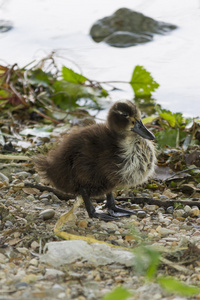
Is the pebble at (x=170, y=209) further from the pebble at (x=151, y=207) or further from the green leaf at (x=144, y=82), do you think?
the green leaf at (x=144, y=82)

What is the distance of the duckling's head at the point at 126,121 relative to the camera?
4.10 m

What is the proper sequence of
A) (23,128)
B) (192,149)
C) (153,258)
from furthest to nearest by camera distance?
(23,128) < (192,149) < (153,258)

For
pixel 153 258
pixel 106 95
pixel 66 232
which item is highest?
pixel 153 258

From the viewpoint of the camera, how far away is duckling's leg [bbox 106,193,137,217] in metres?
4.16

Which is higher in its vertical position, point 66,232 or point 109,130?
point 109,130

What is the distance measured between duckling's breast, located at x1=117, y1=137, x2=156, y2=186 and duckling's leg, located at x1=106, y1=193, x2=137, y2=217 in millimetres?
245

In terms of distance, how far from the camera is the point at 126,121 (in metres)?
4.09

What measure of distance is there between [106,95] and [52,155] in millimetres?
3594

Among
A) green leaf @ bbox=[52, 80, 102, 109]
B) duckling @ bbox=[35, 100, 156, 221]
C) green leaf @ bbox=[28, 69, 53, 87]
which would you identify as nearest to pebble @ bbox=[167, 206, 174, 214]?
duckling @ bbox=[35, 100, 156, 221]

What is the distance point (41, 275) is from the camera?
2.94m

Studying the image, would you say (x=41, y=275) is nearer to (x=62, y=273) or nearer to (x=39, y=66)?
(x=62, y=273)

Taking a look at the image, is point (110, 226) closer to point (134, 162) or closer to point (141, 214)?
point (141, 214)

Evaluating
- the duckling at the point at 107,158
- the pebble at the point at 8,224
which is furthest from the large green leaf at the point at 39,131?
the pebble at the point at 8,224

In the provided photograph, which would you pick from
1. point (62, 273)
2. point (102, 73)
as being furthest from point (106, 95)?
point (62, 273)
